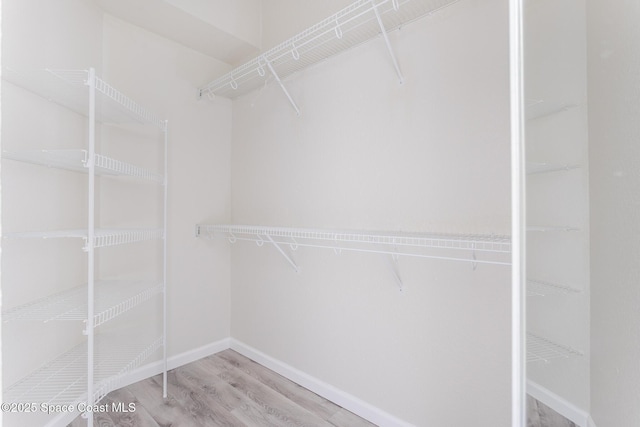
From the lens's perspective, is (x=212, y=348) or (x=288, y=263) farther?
(x=212, y=348)

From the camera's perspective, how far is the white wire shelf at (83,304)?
115 cm

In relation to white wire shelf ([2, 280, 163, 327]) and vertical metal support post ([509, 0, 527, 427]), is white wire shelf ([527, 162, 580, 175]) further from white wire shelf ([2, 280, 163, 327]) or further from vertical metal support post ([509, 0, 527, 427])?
white wire shelf ([2, 280, 163, 327])

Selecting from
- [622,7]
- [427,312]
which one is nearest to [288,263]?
[427,312]

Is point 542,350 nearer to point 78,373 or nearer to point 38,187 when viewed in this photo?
point 78,373

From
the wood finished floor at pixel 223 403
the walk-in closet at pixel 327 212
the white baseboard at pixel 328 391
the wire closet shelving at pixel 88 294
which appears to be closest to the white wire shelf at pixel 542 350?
the walk-in closet at pixel 327 212

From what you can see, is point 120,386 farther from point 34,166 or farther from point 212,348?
point 34,166

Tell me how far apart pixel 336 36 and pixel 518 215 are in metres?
1.30

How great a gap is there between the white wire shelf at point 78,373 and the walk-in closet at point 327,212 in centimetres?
1

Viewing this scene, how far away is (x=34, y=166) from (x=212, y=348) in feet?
5.32

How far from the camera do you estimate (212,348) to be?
2.28 metres

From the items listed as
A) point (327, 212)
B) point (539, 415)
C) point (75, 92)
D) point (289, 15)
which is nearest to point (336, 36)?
point (289, 15)

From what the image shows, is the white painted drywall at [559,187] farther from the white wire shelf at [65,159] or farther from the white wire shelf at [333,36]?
the white wire shelf at [65,159]

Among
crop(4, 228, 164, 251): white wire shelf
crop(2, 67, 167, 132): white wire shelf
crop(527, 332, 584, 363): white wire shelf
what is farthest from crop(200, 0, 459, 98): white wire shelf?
crop(527, 332, 584, 363): white wire shelf

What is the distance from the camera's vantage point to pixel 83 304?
1.32m
